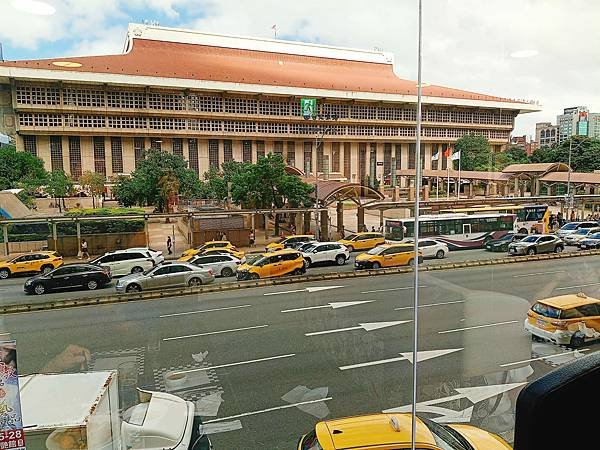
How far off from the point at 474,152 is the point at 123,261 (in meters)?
1.69

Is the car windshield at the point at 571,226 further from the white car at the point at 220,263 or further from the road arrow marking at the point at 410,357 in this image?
the white car at the point at 220,263

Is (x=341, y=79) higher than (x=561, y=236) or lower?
higher

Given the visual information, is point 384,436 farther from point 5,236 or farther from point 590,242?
point 590,242

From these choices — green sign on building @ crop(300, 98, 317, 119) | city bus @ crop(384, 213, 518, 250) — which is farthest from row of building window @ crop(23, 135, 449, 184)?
city bus @ crop(384, 213, 518, 250)

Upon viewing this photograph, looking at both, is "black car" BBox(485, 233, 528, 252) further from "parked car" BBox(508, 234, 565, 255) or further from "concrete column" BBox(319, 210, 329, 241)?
"concrete column" BBox(319, 210, 329, 241)

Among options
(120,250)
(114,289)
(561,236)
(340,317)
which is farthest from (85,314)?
(561,236)

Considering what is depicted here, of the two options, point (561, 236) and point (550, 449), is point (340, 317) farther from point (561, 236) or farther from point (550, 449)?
point (550, 449)

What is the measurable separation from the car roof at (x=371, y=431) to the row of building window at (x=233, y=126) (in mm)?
1175

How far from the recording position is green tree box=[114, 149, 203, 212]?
1.92 m

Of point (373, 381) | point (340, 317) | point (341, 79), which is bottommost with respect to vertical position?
point (373, 381)

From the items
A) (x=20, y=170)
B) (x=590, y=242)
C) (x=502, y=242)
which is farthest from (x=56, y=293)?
(x=590, y=242)

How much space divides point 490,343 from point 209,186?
154cm

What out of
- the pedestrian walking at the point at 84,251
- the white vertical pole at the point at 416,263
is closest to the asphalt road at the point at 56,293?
the pedestrian walking at the point at 84,251

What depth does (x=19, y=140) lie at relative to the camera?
1.65 meters
